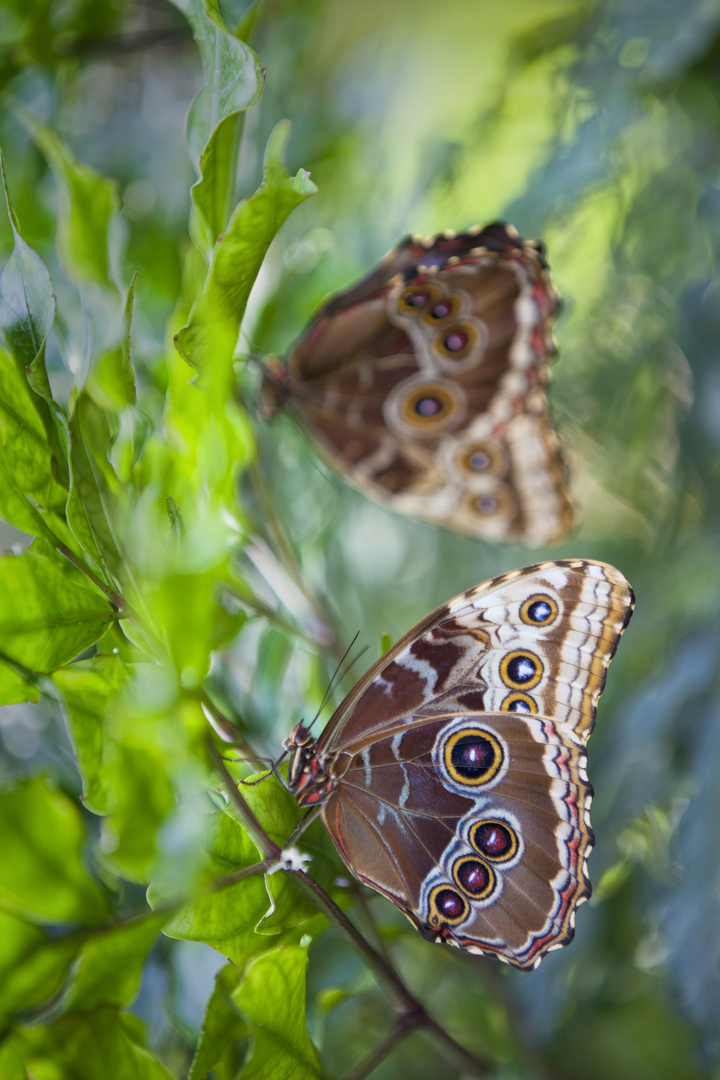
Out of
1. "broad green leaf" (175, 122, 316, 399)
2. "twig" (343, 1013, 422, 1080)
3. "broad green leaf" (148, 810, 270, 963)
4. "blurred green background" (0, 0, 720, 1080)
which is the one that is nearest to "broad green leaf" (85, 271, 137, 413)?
"blurred green background" (0, 0, 720, 1080)

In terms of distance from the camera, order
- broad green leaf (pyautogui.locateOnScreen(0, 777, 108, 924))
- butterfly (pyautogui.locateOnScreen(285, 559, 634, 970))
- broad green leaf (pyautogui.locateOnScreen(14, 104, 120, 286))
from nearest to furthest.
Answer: broad green leaf (pyautogui.locateOnScreen(0, 777, 108, 924)) → butterfly (pyautogui.locateOnScreen(285, 559, 634, 970)) → broad green leaf (pyautogui.locateOnScreen(14, 104, 120, 286))

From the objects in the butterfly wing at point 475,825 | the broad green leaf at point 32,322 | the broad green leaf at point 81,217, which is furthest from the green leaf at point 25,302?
the butterfly wing at point 475,825

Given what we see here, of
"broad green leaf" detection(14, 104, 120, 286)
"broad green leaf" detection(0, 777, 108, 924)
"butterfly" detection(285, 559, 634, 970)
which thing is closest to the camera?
"broad green leaf" detection(0, 777, 108, 924)

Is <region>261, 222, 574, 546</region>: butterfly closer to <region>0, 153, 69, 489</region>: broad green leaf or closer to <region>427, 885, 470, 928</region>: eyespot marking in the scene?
<region>0, 153, 69, 489</region>: broad green leaf

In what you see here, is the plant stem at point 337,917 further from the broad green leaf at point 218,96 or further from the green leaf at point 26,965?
the broad green leaf at point 218,96

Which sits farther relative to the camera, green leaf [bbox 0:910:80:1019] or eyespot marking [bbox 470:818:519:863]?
eyespot marking [bbox 470:818:519:863]

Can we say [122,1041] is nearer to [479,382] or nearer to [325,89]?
[479,382]

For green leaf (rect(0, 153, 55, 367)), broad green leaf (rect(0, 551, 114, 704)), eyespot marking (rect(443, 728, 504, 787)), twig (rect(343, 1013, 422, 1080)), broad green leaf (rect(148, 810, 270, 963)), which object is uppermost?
green leaf (rect(0, 153, 55, 367))
